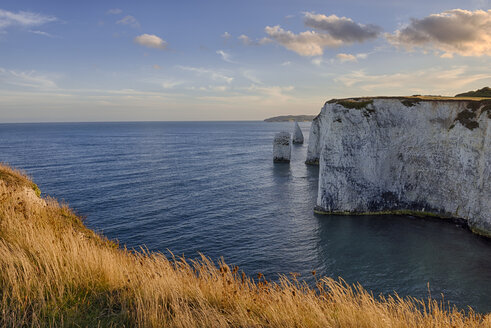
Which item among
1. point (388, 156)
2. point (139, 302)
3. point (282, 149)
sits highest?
point (388, 156)

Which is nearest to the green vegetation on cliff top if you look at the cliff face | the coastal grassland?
the cliff face

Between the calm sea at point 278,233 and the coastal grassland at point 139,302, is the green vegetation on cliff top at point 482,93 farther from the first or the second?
the coastal grassland at point 139,302

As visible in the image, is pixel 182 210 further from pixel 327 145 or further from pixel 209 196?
pixel 327 145

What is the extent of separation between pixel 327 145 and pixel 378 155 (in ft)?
19.8

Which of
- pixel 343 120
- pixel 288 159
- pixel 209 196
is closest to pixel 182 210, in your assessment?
pixel 209 196

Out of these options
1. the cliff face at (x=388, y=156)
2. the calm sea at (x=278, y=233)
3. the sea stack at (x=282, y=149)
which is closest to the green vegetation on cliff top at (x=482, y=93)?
the cliff face at (x=388, y=156)

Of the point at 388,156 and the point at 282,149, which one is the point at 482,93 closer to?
the point at 388,156

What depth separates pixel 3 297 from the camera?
16.6ft

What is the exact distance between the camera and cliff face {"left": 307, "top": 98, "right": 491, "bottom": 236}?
107 feet

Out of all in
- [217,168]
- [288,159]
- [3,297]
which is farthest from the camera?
[288,159]

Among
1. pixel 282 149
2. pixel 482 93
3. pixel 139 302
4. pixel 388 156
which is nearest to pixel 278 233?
pixel 388 156

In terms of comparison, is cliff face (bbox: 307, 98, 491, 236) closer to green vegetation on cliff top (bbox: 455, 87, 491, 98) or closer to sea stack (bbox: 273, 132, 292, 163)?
green vegetation on cliff top (bbox: 455, 87, 491, 98)

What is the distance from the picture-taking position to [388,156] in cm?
3488

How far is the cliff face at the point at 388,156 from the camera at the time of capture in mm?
32750
